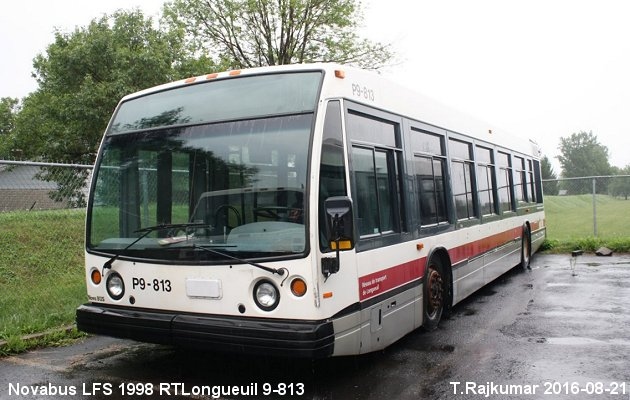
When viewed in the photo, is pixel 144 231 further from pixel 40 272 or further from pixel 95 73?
pixel 95 73

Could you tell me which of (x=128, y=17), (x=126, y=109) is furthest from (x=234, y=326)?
(x=128, y=17)

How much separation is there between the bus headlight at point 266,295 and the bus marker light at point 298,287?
0.44ft

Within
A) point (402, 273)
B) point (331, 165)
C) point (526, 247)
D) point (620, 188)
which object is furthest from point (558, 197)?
point (331, 165)

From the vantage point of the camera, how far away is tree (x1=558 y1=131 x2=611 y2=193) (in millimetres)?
116375

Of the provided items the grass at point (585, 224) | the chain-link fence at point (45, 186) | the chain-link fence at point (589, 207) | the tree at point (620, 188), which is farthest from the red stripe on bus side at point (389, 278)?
the tree at point (620, 188)

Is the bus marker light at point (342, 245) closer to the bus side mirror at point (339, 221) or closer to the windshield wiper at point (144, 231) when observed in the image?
the bus side mirror at point (339, 221)

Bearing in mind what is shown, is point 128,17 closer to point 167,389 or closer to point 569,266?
point 569,266

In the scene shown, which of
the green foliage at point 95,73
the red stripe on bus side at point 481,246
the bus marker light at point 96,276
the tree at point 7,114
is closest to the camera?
the bus marker light at point 96,276

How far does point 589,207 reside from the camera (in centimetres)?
1745

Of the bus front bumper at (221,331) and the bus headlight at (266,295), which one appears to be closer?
the bus front bumper at (221,331)

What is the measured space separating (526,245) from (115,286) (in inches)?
363

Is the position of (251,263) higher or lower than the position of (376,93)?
lower

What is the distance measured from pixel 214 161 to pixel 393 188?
187 cm

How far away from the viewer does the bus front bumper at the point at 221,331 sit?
13.3 feet
